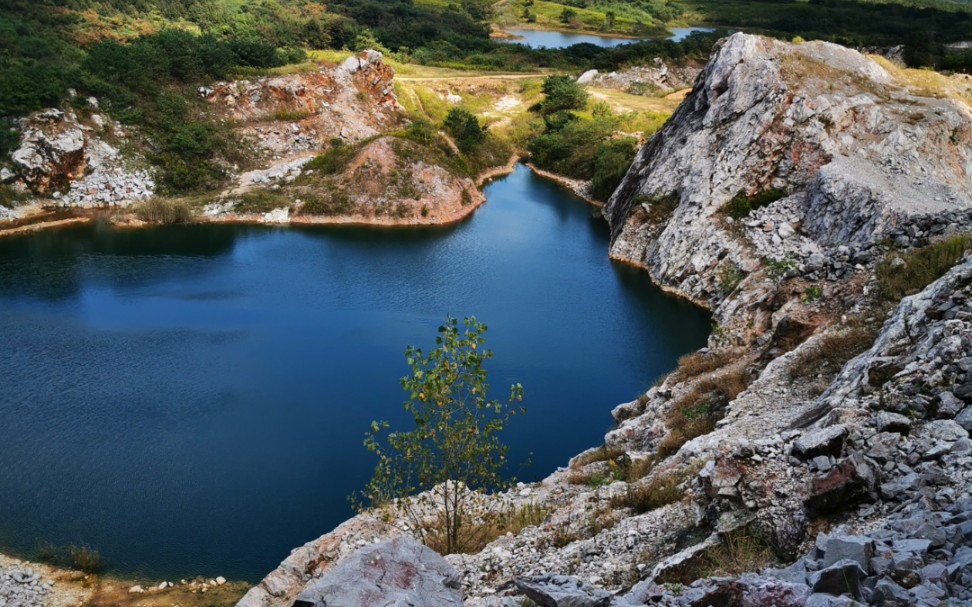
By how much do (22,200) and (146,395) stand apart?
39.6 metres

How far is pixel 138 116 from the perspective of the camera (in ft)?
A: 250

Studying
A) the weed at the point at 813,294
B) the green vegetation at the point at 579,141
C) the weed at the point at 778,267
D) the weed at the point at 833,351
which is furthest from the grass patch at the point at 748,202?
the weed at the point at 833,351

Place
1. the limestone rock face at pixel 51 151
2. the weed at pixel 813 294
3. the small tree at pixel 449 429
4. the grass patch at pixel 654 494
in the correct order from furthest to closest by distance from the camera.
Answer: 1. the limestone rock face at pixel 51 151
2. the weed at pixel 813 294
3. the grass patch at pixel 654 494
4. the small tree at pixel 449 429

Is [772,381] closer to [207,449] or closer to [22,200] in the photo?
[207,449]

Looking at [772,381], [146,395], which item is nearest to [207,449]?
[146,395]

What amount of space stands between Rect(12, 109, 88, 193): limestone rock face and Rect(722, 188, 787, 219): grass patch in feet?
202

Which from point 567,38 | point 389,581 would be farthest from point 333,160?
point 567,38

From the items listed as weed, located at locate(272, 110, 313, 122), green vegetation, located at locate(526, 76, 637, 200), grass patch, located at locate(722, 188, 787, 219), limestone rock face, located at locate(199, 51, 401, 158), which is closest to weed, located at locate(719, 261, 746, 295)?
grass patch, located at locate(722, 188, 787, 219)

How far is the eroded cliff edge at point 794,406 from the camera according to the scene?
13.4m

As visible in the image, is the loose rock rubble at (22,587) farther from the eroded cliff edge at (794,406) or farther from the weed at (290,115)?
the weed at (290,115)

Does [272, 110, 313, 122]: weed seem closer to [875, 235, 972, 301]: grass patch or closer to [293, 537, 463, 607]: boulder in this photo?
[875, 235, 972, 301]: grass patch

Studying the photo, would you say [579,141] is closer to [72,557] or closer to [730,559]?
[72,557]

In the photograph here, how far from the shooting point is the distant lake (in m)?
177

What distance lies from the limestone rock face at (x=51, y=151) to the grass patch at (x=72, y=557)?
51.7 meters
